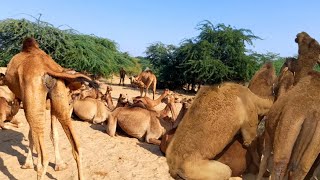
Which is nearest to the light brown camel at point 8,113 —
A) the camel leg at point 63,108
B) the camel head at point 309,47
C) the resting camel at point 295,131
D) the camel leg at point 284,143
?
the camel leg at point 63,108

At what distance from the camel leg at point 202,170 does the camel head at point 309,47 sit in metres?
1.40

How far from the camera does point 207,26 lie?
33594mm

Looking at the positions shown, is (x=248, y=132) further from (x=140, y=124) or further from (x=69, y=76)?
(x=140, y=124)

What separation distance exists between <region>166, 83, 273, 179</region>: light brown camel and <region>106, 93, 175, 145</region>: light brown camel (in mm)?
5702

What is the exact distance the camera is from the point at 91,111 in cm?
1057

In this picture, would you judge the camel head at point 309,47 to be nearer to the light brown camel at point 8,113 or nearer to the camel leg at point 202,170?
the camel leg at point 202,170

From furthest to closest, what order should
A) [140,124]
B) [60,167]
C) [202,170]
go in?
[140,124] → [60,167] → [202,170]

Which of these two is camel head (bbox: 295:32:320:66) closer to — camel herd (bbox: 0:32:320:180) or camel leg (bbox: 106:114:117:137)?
camel herd (bbox: 0:32:320:180)

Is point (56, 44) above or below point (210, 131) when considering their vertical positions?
above

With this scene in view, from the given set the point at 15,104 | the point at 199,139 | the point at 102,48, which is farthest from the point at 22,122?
the point at 102,48

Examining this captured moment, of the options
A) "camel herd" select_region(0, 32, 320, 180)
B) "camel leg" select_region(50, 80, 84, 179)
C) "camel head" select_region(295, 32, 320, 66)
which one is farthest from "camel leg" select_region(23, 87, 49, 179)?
"camel head" select_region(295, 32, 320, 66)

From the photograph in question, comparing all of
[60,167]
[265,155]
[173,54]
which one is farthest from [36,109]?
[173,54]

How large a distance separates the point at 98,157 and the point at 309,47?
4.98m

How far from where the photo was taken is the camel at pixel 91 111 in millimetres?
10570
